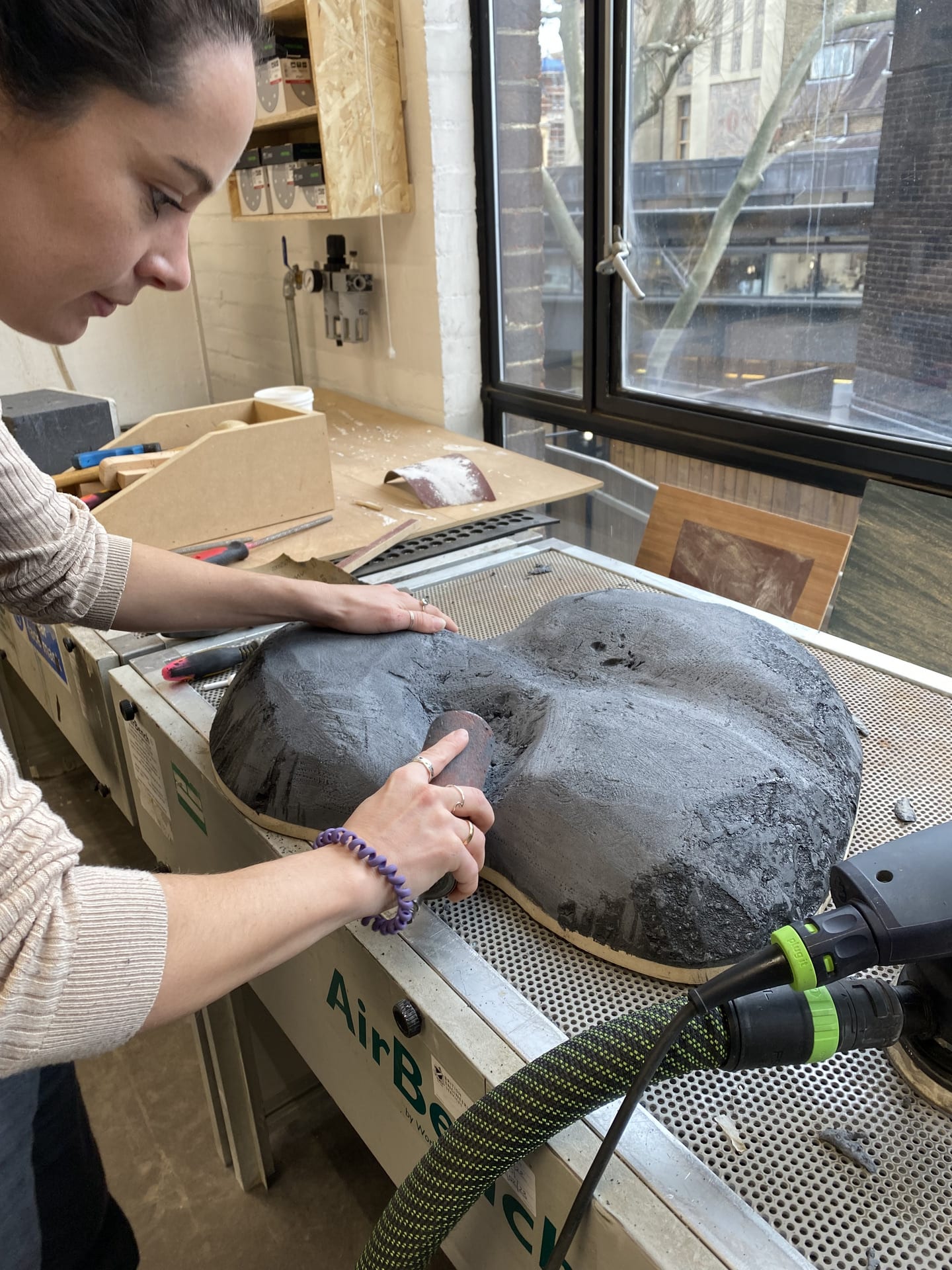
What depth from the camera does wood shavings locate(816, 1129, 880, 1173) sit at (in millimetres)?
559

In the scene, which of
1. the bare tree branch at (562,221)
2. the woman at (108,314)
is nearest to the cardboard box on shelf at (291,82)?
the bare tree branch at (562,221)

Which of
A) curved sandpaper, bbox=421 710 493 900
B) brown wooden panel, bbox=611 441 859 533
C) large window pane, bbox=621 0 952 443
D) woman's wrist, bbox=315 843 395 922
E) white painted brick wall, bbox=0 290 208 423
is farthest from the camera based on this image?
white painted brick wall, bbox=0 290 208 423

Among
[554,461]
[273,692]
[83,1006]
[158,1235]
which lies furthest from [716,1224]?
[554,461]

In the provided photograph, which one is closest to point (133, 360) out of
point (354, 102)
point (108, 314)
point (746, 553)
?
point (354, 102)

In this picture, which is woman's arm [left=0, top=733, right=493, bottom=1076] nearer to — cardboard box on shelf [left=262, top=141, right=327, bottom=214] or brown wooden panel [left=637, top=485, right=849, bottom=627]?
brown wooden panel [left=637, top=485, right=849, bottom=627]

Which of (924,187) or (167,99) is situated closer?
(167,99)

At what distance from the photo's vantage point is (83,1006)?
551mm

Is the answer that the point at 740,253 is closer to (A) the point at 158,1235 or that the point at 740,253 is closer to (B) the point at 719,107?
(B) the point at 719,107

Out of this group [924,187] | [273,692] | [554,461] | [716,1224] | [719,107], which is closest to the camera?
[716,1224]

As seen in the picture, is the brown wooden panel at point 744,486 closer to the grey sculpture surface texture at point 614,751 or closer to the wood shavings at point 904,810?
the grey sculpture surface texture at point 614,751

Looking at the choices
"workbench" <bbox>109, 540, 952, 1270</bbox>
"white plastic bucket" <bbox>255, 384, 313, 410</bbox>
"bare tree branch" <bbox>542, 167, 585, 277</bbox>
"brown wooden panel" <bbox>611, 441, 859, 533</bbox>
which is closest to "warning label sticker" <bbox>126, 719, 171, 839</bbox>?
"workbench" <bbox>109, 540, 952, 1270</bbox>

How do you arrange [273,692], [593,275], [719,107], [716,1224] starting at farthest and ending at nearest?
[593,275] < [719,107] < [273,692] < [716,1224]

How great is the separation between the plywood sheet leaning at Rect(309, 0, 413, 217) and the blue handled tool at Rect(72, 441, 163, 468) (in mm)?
904

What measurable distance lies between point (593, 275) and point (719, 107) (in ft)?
1.50
